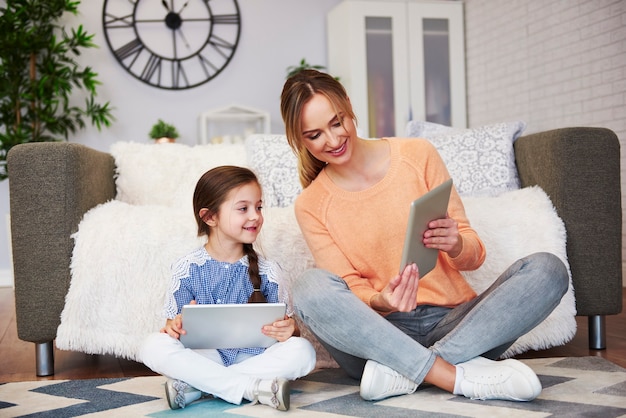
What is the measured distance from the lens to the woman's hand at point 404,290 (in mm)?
1455

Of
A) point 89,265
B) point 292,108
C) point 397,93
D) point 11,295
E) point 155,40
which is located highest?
point 155,40

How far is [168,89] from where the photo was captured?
4.74 m

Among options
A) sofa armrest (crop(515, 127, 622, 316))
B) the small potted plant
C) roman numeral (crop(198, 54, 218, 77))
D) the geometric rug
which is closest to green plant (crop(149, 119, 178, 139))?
the small potted plant

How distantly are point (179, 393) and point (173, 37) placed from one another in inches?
141

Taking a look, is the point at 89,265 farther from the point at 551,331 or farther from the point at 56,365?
the point at 551,331

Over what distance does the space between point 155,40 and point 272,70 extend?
2.56 ft

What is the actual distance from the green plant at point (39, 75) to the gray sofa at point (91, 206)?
7.14 feet

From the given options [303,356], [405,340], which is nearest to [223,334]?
[303,356]

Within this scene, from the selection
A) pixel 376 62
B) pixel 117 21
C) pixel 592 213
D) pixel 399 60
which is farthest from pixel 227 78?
pixel 592 213

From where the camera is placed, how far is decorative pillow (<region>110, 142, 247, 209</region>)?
2.56 metres

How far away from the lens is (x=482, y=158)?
2576 millimetres

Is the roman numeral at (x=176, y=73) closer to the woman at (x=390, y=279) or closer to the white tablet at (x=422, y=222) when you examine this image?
the woman at (x=390, y=279)

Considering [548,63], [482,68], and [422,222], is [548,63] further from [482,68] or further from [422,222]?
[422,222]

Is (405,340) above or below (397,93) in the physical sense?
below
